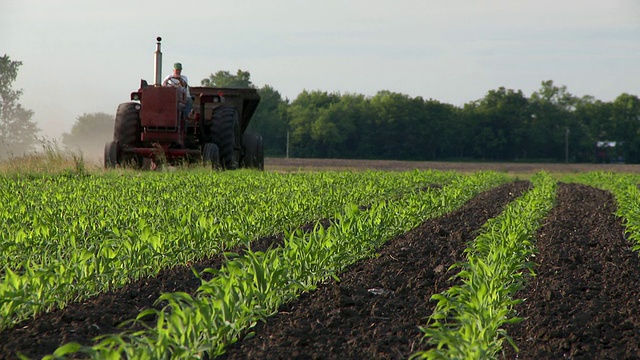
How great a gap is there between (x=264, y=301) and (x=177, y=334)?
121 centimetres

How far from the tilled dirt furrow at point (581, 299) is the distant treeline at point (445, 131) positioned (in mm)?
58840

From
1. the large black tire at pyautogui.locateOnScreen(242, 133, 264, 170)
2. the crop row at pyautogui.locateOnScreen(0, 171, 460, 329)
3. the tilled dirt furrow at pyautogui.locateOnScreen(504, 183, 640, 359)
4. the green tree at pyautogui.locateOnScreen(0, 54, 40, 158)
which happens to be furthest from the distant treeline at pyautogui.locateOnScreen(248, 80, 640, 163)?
the tilled dirt furrow at pyautogui.locateOnScreen(504, 183, 640, 359)

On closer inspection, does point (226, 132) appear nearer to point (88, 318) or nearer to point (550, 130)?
point (88, 318)

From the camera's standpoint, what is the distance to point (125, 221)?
7.96 metres

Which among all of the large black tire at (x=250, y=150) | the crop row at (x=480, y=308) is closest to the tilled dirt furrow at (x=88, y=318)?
the crop row at (x=480, y=308)

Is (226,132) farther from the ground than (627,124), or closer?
closer

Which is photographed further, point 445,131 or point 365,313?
point 445,131

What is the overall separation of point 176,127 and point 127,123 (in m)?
0.98

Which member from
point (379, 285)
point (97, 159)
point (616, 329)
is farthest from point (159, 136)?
point (616, 329)

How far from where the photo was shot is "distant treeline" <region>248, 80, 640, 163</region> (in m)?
69.2

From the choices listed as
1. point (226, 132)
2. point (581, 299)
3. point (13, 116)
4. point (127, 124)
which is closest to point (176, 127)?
point (127, 124)

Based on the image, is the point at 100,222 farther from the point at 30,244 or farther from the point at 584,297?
the point at 584,297

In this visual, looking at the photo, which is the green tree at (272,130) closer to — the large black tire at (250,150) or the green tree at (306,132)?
the green tree at (306,132)

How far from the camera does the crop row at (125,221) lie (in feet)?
16.6
